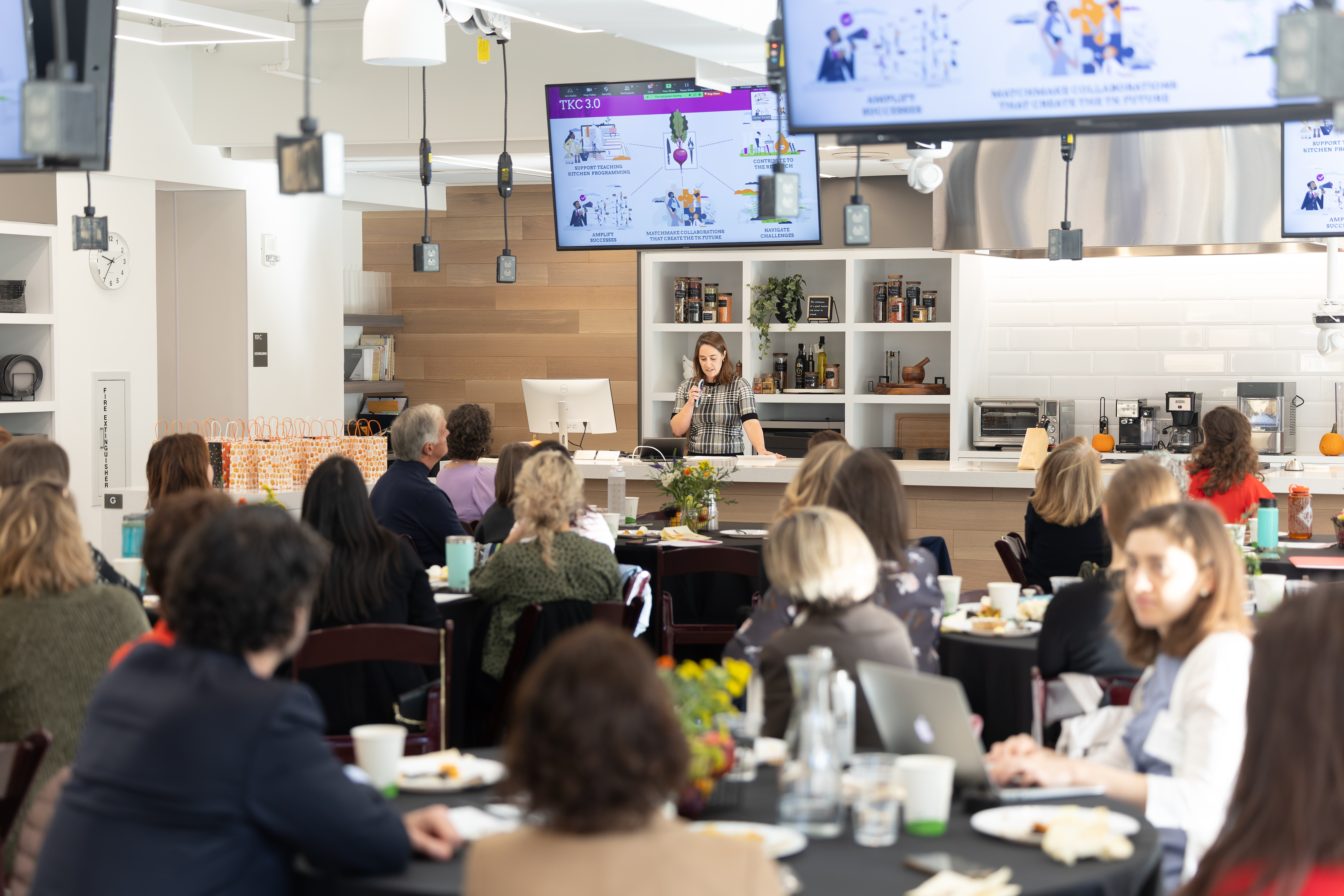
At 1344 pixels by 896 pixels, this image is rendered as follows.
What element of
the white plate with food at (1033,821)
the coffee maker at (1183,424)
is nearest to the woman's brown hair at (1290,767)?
the white plate with food at (1033,821)

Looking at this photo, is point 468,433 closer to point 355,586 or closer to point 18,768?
point 355,586

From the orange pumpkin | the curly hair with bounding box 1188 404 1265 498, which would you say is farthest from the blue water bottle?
the orange pumpkin

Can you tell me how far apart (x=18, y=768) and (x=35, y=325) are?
5195 mm

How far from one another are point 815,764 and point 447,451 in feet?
13.6

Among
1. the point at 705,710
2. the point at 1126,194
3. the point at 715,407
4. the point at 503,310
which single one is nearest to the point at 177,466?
the point at 705,710

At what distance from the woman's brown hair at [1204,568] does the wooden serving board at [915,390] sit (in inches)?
247

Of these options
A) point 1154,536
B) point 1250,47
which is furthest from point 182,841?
point 1250,47

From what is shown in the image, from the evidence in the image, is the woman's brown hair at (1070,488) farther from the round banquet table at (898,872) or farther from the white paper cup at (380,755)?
the white paper cup at (380,755)

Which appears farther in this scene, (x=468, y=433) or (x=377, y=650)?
(x=468, y=433)

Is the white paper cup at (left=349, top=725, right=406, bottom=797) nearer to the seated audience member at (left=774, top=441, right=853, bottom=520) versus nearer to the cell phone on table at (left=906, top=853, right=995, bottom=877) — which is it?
the cell phone on table at (left=906, top=853, right=995, bottom=877)

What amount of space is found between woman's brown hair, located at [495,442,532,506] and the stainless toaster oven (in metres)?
4.18

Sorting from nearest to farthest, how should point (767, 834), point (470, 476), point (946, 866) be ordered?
point (946, 866) < point (767, 834) < point (470, 476)

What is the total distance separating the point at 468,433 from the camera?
5906 millimetres

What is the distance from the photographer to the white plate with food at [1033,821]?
2.02 meters
